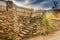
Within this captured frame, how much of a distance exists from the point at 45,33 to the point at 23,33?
1911mm

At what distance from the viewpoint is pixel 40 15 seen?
1348 centimetres

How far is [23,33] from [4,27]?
1.42m

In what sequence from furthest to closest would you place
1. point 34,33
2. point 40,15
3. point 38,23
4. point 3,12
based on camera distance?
point 40,15, point 38,23, point 34,33, point 3,12

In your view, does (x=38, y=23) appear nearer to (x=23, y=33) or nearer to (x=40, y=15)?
(x=40, y=15)

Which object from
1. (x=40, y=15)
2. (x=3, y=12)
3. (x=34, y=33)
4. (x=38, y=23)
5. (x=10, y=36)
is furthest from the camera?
(x=40, y=15)

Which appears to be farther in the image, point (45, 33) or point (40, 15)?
point (40, 15)

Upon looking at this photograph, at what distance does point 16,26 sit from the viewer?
10.7m

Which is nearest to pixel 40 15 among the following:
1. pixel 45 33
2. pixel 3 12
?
pixel 45 33

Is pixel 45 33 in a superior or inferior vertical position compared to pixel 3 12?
inferior

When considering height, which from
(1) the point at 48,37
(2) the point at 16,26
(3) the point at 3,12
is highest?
(3) the point at 3,12

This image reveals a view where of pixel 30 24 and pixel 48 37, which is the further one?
pixel 30 24

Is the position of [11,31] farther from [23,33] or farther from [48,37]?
[48,37]

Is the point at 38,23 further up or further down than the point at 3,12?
further down

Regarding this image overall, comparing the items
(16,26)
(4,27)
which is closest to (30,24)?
(16,26)
